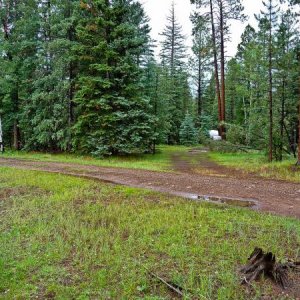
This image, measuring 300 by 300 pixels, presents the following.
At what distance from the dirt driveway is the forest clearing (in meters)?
0.05

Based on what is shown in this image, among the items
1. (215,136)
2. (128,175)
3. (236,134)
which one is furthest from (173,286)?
(215,136)

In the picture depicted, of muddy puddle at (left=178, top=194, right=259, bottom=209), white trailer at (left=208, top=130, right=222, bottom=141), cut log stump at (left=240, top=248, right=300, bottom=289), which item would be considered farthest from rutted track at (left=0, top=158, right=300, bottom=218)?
white trailer at (left=208, top=130, right=222, bottom=141)

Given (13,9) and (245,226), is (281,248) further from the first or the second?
(13,9)

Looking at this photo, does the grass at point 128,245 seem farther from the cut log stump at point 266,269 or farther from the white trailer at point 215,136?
the white trailer at point 215,136

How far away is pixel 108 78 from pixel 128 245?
44.3 feet

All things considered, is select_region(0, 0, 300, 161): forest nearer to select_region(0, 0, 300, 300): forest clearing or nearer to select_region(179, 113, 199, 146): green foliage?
select_region(0, 0, 300, 300): forest clearing

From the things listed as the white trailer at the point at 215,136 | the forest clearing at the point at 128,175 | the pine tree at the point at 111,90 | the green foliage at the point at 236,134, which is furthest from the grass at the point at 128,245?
the white trailer at the point at 215,136

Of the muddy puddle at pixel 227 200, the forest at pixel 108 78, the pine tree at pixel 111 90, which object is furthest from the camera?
the pine tree at pixel 111 90

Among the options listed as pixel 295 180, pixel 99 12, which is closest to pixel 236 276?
pixel 295 180

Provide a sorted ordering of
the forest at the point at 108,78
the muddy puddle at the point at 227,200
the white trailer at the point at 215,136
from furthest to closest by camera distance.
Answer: the white trailer at the point at 215,136 → the forest at the point at 108,78 → the muddy puddle at the point at 227,200

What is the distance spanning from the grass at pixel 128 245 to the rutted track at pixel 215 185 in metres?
1.07

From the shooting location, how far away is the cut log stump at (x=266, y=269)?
3.87 metres

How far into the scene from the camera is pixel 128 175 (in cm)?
1180

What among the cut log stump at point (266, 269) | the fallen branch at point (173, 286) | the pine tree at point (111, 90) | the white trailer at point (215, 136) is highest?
the pine tree at point (111, 90)
